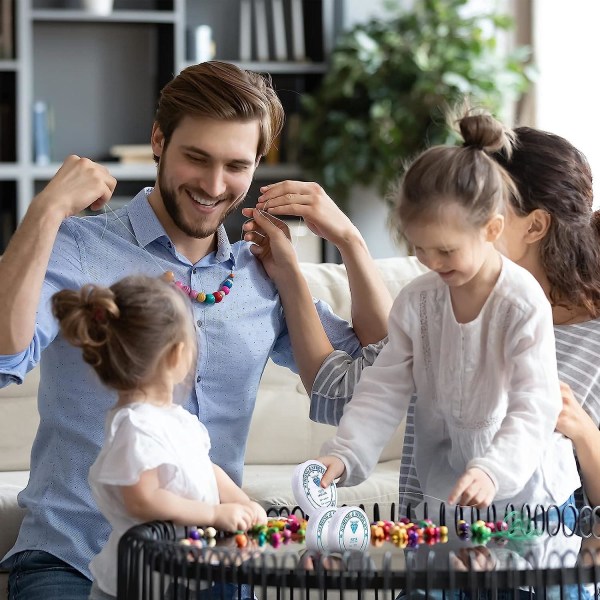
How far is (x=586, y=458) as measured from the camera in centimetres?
155

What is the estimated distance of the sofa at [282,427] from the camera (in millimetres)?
2473

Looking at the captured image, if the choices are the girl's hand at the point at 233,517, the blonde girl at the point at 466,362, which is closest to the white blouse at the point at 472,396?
the blonde girl at the point at 466,362

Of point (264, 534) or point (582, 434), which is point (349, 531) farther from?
point (582, 434)

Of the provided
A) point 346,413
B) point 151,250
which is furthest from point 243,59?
point 346,413

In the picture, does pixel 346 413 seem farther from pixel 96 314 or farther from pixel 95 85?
pixel 95 85

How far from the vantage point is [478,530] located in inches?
48.9

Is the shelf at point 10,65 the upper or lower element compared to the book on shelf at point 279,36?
lower

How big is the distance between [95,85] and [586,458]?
440cm

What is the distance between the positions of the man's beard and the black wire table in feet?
2.25

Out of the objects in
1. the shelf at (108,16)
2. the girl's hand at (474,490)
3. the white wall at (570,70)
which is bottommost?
the girl's hand at (474,490)

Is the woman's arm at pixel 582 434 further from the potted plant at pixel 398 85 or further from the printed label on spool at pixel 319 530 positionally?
the potted plant at pixel 398 85

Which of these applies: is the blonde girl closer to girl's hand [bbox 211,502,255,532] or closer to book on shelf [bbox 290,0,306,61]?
girl's hand [bbox 211,502,255,532]

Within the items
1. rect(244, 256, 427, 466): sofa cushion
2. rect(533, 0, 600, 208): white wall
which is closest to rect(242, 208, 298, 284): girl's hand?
rect(244, 256, 427, 466): sofa cushion

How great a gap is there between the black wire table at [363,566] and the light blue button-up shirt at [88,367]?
51 centimetres
